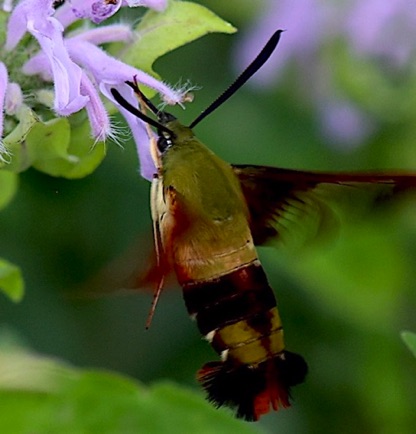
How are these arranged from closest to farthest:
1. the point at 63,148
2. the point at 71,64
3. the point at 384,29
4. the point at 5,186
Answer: the point at 71,64
the point at 63,148
the point at 5,186
the point at 384,29

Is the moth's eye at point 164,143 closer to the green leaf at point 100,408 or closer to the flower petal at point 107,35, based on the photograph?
the flower petal at point 107,35

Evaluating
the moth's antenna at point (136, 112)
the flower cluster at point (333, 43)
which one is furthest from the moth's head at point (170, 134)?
the flower cluster at point (333, 43)

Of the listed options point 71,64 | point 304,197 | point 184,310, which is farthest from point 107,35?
point 184,310

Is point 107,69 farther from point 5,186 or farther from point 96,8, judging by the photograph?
point 5,186

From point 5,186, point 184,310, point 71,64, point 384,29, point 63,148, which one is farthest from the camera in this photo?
point 384,29

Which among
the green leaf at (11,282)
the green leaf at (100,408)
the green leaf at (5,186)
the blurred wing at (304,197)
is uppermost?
the blurred wing at (304,197)

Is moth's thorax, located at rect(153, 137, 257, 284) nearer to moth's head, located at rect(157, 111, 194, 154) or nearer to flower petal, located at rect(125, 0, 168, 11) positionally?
moth's head, located at rect(157, 111, 194, 154)

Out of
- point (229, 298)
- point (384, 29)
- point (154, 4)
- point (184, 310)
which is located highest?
point (154, 4)
